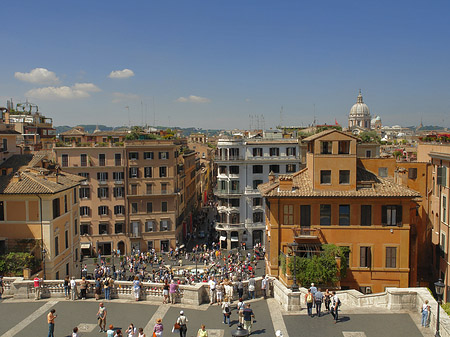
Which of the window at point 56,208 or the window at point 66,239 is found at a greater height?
the window at point 56,208

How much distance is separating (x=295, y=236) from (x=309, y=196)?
3002 mm

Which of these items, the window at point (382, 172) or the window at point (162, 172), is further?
the window at point (162, 172)

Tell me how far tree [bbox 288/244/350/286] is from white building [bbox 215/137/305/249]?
34.7 metres

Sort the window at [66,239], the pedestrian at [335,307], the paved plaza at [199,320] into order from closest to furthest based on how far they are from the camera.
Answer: the paved plaza at [199,320], the pedestrian at [335,307], the window at [66,239]

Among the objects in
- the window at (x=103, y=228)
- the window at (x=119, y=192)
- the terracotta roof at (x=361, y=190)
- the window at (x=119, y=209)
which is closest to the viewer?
the terracotta roof at (x=361, y=190)

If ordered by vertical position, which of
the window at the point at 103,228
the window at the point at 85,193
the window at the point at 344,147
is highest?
the window at the point at 344,147

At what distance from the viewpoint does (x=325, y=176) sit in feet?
112

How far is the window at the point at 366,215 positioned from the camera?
33500mm

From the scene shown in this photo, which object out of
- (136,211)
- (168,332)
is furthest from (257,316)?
(136,211)

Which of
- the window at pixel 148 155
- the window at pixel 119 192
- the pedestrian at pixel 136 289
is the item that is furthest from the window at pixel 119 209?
the pedestrian at pixel 136 289

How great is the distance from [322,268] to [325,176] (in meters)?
6.79

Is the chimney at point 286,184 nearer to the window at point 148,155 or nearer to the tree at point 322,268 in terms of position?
the tree at point 322,268

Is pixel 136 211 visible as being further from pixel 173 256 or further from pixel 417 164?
pixel 417 164

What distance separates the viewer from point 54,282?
2764 cm
